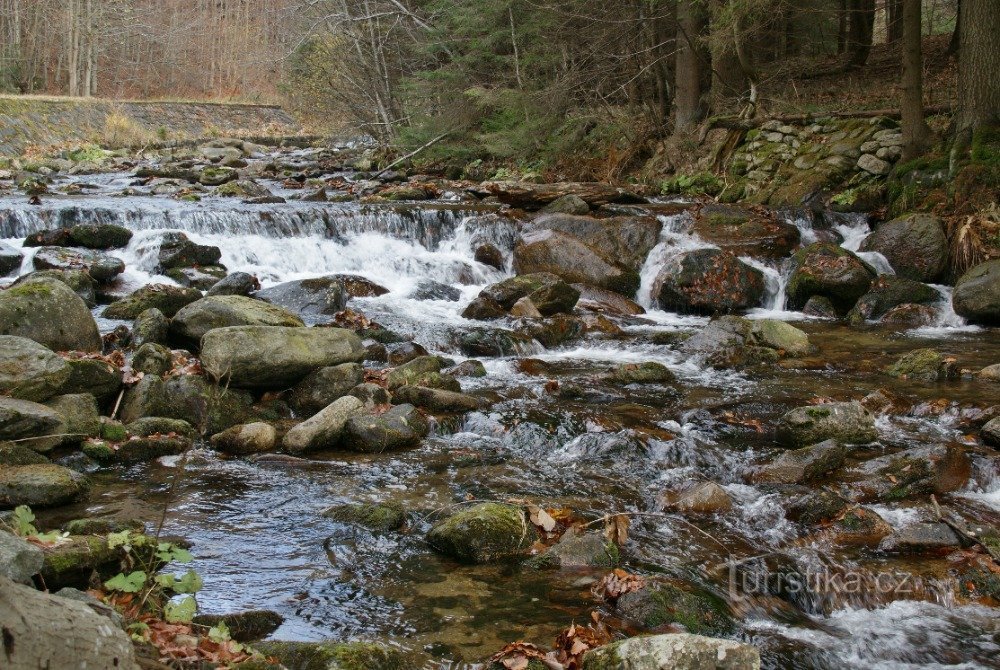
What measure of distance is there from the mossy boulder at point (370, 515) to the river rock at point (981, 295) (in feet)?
27.5

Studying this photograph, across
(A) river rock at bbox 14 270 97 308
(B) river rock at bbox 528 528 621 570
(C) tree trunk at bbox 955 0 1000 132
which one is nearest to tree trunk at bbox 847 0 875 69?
(C) tree trunk at bbox 955 0 1000 132

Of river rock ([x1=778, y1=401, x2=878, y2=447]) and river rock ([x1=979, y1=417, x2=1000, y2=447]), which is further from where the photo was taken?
river rock ([x1=778, y1=401, x2=878, y2=447])

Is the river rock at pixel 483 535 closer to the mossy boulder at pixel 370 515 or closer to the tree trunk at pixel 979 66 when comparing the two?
the mossy boulder at pixel 370 515

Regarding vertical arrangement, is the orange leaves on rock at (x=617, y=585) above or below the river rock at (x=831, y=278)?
below

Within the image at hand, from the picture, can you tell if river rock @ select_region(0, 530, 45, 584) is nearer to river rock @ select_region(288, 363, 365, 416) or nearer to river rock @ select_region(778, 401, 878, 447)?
river rock @ select_region(288, 363, 365, 416)

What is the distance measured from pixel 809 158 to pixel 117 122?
2446 centimetres

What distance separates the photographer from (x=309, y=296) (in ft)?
34.6

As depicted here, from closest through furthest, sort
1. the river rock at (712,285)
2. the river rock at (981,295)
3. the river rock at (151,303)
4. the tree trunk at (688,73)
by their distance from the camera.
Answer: the river rock at (151,303)
the river rock at (981,295)
the river rock at (712,285)
the tree trunk at (688,73)

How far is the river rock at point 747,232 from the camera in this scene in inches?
498

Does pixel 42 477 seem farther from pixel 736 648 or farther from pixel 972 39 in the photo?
pixel 972 39

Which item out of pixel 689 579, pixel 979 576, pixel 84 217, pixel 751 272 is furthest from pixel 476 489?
pixel 84 217

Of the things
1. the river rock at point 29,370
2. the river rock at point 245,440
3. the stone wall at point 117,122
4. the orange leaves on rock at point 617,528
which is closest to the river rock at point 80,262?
the river rock at point 29,370

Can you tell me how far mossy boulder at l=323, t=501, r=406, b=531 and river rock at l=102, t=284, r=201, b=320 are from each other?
504cm

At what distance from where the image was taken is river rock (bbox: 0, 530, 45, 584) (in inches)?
108
